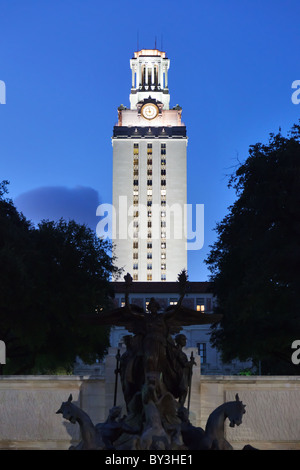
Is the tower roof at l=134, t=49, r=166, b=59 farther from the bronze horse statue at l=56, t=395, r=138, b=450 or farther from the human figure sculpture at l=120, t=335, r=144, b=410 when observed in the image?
the bronze horse statue at l=56, t=395, r=138, b=450

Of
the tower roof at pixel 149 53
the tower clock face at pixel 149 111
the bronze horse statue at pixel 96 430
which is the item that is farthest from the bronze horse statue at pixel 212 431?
the tower roof at pixel 149 53

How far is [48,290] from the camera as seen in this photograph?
36.9 meters

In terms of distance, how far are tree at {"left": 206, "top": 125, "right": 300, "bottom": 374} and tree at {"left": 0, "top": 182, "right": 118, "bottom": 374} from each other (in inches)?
305

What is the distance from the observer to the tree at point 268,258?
103 ft

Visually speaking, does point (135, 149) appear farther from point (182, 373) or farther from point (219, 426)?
point (219, 426)

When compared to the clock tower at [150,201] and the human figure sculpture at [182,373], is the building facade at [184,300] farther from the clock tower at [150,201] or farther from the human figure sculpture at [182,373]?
the human figure sculpture at [182,373]

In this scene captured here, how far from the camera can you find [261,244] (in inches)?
1257

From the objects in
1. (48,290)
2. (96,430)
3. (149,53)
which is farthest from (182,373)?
(149,53)

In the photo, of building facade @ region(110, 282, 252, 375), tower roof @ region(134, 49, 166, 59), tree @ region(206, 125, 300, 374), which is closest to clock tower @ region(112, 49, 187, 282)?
tower roof @ region(134, 49, 166, 59)

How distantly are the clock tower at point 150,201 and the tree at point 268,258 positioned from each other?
110m

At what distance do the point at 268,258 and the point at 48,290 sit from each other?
1169 cm

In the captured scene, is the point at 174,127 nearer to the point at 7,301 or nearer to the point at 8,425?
the point at 7,301

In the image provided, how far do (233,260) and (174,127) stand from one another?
401 feet

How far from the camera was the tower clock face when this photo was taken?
6368 inches
